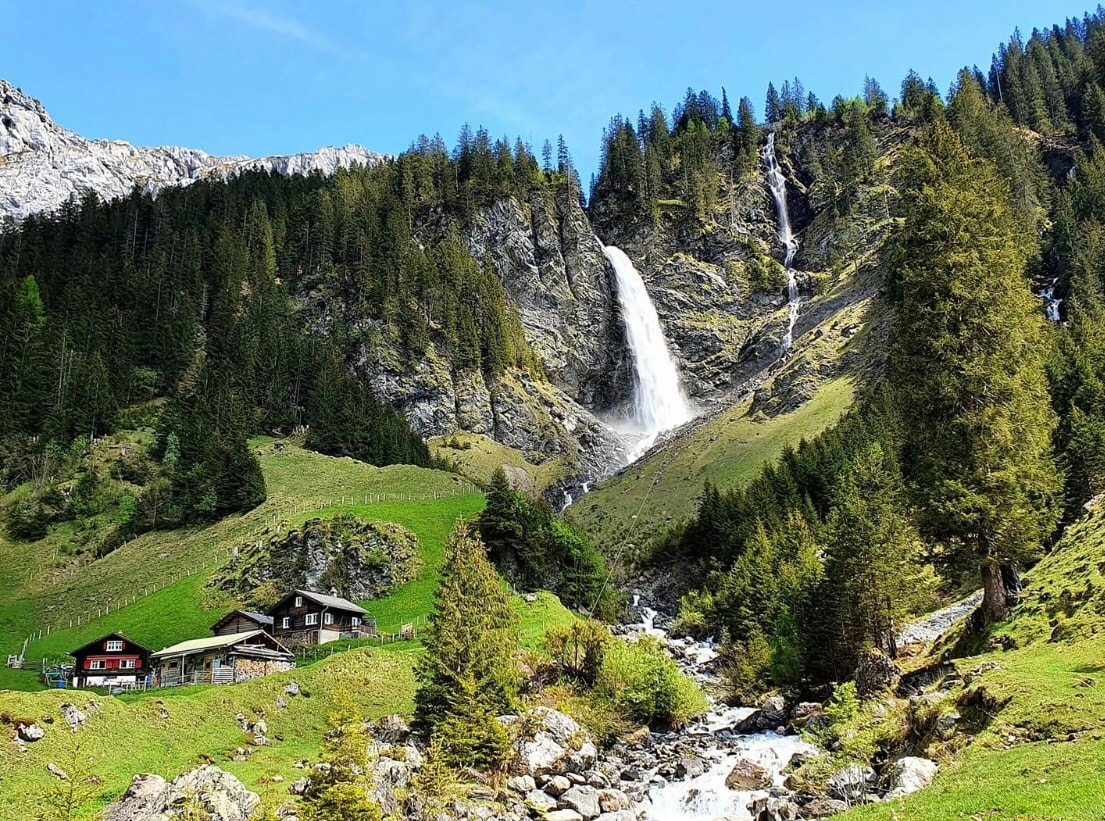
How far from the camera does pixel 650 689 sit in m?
48.5

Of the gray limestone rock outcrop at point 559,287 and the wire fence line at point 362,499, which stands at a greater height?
the gray limestone rock outcrop at point 559,287

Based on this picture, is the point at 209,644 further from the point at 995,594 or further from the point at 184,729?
the point at 995,594

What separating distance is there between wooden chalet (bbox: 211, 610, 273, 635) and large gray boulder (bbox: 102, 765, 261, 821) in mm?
32607

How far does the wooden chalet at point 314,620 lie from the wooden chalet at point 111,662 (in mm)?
10263

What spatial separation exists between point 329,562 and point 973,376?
5984 centimetres

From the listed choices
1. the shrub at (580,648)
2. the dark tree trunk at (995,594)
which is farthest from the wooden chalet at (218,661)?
the dark tree trunk at (995,594)

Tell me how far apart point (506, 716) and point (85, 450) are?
90823 mm

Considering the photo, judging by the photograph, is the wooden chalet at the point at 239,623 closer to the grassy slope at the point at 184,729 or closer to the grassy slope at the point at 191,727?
the grassy slope at the point at 191,727

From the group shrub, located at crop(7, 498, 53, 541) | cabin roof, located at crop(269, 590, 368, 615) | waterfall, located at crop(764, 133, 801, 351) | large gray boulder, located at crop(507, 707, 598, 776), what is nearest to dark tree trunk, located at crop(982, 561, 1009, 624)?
large gray boulder, located at crop(507, 707, 598, 776)

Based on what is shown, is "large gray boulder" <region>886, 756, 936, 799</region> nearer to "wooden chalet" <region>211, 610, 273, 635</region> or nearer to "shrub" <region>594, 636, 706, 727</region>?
"shrub" <region>594, 636, 706, 727</region>

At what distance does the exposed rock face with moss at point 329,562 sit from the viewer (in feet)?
231

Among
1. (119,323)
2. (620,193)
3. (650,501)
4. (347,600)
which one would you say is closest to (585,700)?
(347,600)

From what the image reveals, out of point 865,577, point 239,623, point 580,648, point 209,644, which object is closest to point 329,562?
point 239,623

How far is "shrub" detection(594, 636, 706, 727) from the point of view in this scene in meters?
48.2
